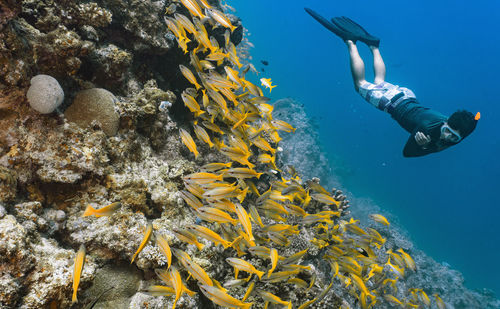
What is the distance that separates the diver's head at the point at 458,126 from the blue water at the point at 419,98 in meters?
22.9

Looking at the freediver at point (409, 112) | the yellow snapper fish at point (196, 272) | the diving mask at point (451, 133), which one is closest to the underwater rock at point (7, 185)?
the yellow snapper fish at point (196, 272)

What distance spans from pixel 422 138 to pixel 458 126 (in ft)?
2.42

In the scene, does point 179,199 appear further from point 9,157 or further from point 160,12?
point 160,12

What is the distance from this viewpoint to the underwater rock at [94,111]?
11.9ft

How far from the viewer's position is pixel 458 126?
211 inches

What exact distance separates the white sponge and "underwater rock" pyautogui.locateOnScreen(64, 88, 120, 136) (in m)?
0.41

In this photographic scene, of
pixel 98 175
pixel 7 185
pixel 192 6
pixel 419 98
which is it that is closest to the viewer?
pixel 7 185

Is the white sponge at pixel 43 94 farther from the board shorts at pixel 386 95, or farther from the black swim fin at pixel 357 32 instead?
the black swim fin at pixel 357 32

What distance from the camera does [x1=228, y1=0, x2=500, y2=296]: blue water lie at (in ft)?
159

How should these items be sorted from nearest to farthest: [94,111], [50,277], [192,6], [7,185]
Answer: [50,277] → [7,185] → [192,6] → [94,111]

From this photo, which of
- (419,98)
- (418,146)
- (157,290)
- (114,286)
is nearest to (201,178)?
(157,290)

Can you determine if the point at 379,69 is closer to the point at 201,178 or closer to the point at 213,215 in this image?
the point at 201,178

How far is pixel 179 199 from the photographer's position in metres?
4.01

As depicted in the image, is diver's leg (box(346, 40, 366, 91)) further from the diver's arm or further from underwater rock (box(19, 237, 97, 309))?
underwater rock (box(19, 237, 97, 309))
